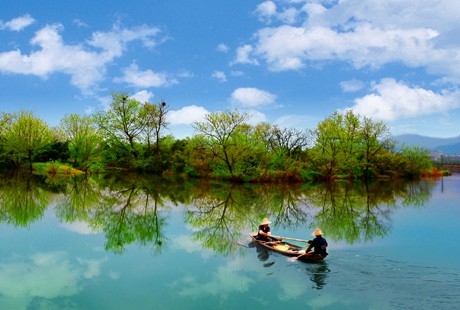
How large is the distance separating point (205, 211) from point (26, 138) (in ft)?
135

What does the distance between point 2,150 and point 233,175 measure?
35363 millimetres

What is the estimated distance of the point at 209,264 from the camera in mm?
14438

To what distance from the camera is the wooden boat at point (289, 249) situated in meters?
14.2

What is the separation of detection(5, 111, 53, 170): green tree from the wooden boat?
49.6 meters

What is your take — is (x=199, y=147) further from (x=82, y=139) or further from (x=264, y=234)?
(x=264, y=234)

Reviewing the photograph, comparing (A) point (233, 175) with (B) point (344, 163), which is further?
(B) point (344, 163)

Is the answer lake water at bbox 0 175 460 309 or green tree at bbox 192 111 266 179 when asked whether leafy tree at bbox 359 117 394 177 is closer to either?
green tree at bbox 192 111 266 179

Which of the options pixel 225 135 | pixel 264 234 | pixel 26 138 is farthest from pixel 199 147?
pixel 264 234

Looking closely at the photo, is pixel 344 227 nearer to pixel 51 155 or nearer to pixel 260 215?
pixel 260 215

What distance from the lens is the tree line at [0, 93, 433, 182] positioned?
49062 mm

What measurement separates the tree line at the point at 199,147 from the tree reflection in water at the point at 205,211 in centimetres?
1159

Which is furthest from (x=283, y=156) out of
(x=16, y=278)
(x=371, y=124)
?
(x=16, y=278)

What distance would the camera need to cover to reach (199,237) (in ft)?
62.4

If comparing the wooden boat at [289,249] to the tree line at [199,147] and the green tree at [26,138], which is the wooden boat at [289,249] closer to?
the tree line at [199,147]
